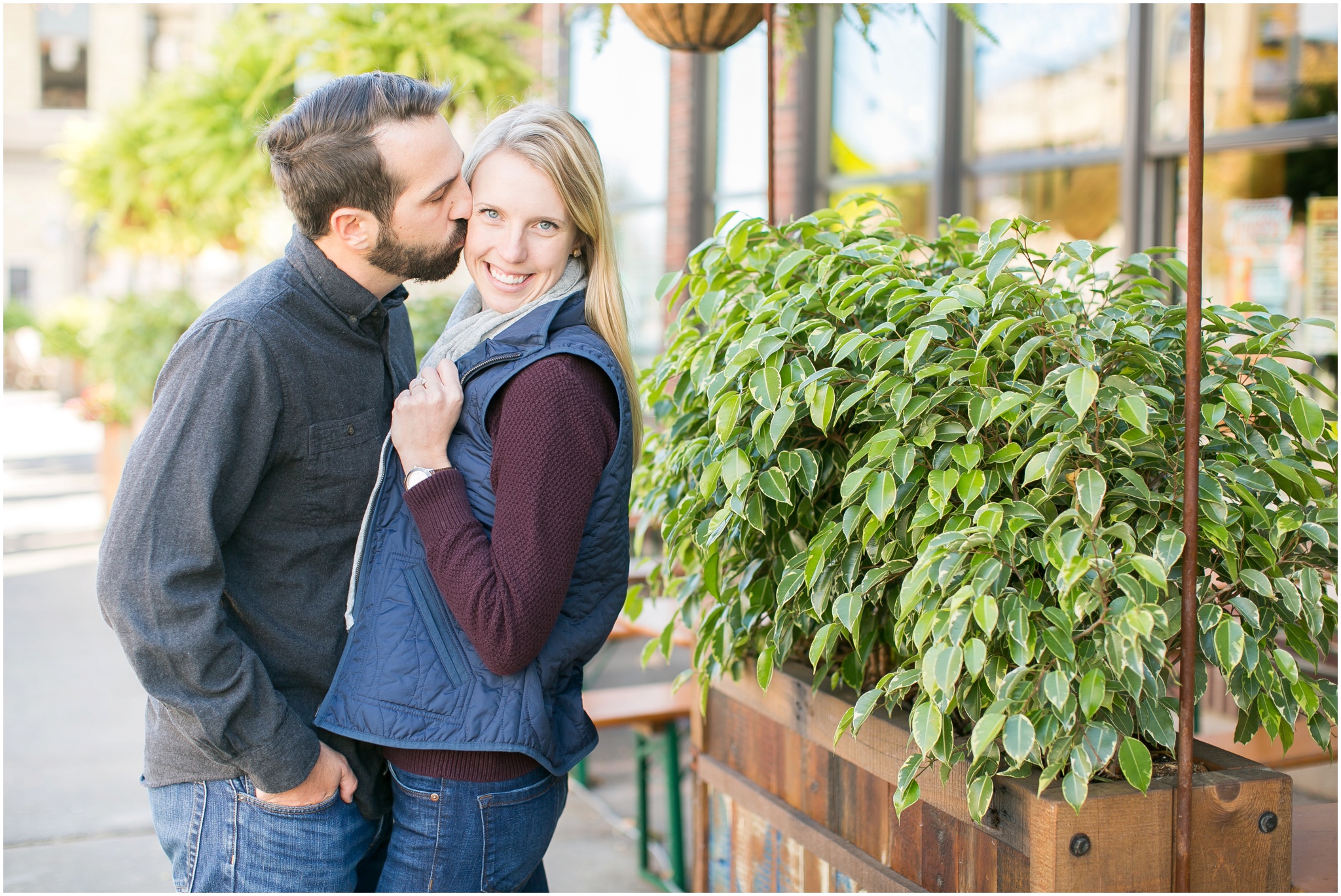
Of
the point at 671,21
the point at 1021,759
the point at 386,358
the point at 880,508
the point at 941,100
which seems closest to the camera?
the point at 1021,759

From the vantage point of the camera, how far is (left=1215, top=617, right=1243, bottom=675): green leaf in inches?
56.7

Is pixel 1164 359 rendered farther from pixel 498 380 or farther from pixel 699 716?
pixel 699 716

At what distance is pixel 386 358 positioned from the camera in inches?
73.6

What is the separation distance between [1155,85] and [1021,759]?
413 centimetres

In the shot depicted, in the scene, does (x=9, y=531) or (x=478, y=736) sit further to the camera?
(x=9, y=531)

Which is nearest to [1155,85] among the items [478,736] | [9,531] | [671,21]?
[671,21]

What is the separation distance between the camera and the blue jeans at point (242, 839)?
65.0 inches

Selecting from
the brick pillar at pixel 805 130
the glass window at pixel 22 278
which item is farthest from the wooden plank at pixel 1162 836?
the glass window at pixel 22 278

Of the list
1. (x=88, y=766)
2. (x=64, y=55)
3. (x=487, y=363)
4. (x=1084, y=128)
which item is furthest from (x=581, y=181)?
(x=64, y=55)

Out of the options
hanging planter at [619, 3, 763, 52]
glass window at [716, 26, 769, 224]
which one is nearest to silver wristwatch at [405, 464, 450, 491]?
hanging planter at [619, 3, 763, 52]

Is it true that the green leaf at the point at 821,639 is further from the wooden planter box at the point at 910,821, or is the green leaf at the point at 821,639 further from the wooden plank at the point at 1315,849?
the wooden plank at the point at 1315,849

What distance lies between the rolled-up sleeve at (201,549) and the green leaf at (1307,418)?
1.45 m

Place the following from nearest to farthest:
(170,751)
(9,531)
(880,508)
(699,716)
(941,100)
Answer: (880,508) → (170,751) → (699,716) → (941,100) → (9,531)

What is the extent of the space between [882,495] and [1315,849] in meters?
0.99
